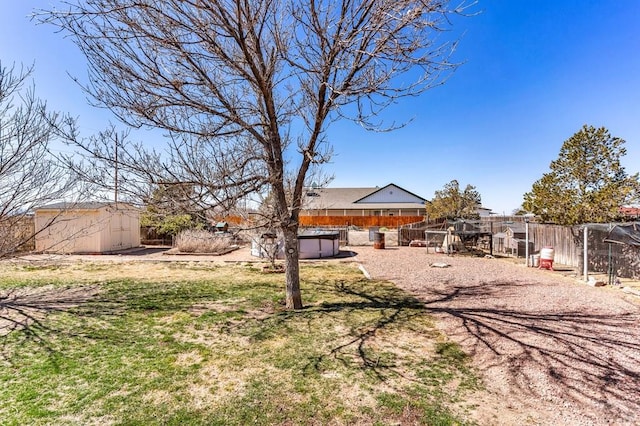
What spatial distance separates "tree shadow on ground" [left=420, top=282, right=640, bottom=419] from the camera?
3.29 m

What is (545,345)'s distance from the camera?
172 inches

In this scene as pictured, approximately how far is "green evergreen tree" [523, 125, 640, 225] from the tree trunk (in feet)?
31.9

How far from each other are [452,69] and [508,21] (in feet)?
10.6

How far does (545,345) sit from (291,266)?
13.4ft

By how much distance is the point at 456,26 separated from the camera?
479 centimetres

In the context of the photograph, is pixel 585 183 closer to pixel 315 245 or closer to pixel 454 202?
pixel 315 245

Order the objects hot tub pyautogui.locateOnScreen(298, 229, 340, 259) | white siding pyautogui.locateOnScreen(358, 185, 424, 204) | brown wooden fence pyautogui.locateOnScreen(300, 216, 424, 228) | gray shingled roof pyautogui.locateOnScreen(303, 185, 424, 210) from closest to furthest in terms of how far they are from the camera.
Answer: hot tub pyautogui.locateOnScreen(298, 229, 340, 259)
brown wooden fence pyautogui.locateOnScreen(300, 216, 424, 228)
gray shingled roof pyautogui.locateOnScreen(303, 185, 424, 210)
white siding pyautogui.locateOnScreen(358, 185, 424, 204)

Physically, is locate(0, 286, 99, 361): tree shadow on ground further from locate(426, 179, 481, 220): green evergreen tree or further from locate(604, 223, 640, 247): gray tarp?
locate(426, 179, 481, 220): green evergreen tree

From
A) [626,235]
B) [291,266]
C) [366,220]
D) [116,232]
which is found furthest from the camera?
[366,220]

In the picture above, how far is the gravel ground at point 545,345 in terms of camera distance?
3.01 metres

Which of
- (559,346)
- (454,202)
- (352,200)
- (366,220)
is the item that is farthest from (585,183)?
(352,200)

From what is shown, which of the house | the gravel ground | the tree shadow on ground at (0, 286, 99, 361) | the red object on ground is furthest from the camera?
the house

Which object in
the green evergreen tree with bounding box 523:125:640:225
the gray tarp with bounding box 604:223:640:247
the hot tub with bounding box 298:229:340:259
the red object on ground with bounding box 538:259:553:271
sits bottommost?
the red object on ground with bounding box 538:259:553:271

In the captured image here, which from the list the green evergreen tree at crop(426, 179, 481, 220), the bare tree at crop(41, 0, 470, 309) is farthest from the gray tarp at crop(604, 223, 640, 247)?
the green evergreen tree at crop(426, 179, 481, 220)
